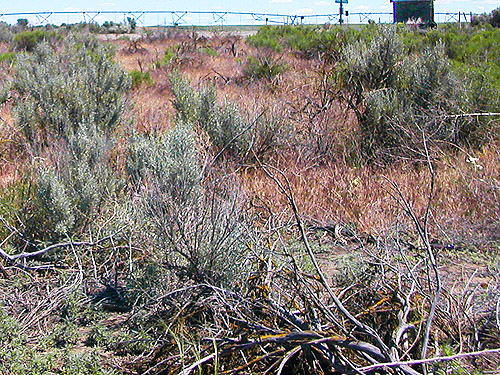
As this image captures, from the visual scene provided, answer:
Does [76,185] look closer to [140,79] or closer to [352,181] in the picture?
[352,181]

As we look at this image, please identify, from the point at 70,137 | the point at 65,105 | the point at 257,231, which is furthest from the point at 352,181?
the point at 65,105

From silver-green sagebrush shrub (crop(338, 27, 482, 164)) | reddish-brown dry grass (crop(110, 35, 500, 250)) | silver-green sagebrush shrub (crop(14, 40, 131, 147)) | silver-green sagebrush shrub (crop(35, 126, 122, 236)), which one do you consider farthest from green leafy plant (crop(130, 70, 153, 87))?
silver-green sagebrush shrub (crop(35, 126, 122, 236))

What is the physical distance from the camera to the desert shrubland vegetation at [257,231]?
3371 mm

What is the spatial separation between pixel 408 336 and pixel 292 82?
1149 cm

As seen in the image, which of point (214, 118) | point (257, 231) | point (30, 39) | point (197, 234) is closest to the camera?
point (197, 234)

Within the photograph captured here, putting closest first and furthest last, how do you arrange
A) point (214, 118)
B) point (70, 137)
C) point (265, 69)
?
1. point (70, 137)
2. point (214, 118)
3. point (265, 69)

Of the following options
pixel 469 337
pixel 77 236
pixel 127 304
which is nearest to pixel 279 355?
pixel 469 337

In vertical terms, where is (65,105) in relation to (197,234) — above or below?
above

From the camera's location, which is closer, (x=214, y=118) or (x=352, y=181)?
(x=352, y=181)

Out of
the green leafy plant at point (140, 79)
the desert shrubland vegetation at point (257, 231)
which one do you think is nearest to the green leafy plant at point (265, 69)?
the green leafy plant at point (140, 79)

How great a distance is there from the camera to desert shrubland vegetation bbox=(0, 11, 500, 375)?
11.1 ft

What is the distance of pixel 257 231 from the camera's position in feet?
15.5

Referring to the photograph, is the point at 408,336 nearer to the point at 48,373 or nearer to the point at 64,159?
the point at 48,373

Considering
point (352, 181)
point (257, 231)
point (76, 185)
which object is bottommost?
point (352, 181)
